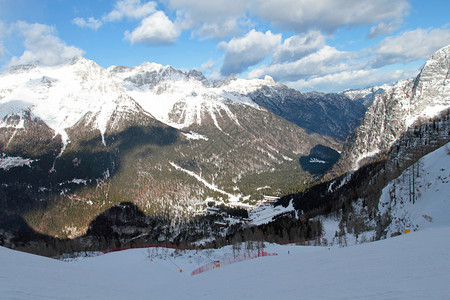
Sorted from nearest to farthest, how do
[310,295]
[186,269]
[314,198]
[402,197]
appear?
[310,295], [186,269], [402,197], [314,198]

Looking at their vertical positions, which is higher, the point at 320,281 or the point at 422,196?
the point at 422,196

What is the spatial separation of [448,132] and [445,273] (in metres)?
97.7

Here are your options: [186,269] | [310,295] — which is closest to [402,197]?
[186,269]

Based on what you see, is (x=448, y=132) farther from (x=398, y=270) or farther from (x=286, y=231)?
(x=398, y=270)

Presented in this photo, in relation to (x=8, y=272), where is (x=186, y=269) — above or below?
below

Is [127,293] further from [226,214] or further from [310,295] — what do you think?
[226,214]

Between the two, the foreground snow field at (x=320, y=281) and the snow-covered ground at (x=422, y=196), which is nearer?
the foreground snow field at (x=320, y=281)

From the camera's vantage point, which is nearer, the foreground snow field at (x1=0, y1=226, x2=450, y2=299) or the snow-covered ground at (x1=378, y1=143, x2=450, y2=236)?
the foreground snow field at (x1=0, y1=226, x2=450, y2=299)

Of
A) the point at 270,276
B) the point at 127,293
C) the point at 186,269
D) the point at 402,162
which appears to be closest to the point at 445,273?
the point at 270,276

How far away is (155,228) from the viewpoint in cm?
17150

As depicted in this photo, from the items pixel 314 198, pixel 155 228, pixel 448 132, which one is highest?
pixel 448 132

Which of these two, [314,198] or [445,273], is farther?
[314,198]

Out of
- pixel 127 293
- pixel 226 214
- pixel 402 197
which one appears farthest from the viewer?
pixel 226 214

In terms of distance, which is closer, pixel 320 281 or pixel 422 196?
pixel 320 281
